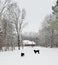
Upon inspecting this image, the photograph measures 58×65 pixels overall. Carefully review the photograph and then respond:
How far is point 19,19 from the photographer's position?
162ft

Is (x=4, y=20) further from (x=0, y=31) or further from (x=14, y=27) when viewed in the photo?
(x=14, y=27)

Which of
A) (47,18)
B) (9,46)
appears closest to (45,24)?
(47,18)

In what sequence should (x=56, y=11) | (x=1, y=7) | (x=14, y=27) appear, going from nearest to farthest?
(x=56, y=11) < (x=1, y=7) < (x=14, y=27)

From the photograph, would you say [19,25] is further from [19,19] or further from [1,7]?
[1,7]

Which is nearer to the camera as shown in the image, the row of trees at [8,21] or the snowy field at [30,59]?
the snowy field at [30,59]

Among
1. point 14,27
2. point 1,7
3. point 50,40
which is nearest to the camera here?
point 1,7

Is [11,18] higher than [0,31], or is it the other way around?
[11,18]

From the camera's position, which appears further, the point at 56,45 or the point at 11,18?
the point at 56,45

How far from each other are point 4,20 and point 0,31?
7.88 ft

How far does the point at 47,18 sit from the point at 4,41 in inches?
1182

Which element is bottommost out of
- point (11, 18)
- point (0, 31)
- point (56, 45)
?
point (56, 45)

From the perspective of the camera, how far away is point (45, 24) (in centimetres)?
7000

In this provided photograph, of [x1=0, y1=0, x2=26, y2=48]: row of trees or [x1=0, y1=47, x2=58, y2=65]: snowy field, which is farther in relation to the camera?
[x1=0, y1=0, x2=26, y2=48]: row of trees

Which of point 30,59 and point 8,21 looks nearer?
point 30,59
